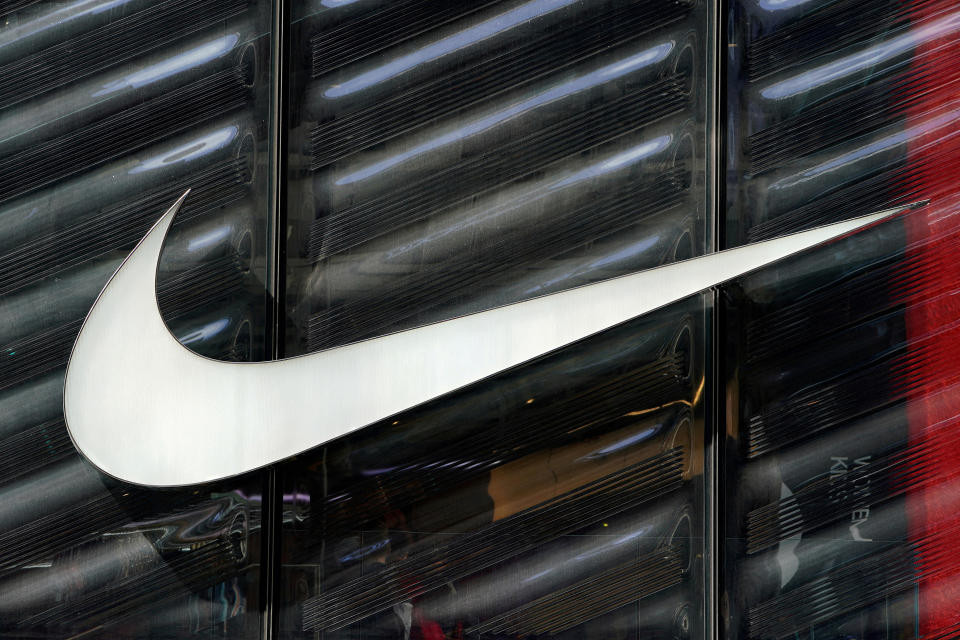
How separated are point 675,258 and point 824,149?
2.56ft

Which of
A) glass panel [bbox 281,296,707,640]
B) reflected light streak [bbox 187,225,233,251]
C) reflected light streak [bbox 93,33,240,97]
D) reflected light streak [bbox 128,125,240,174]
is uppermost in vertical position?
reflected light streak [bbox 93,33,240,97]

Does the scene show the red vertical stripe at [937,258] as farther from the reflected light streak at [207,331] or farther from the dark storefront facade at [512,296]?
the reflected light streak at [207,331]

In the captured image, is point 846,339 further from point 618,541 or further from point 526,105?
point 526,105

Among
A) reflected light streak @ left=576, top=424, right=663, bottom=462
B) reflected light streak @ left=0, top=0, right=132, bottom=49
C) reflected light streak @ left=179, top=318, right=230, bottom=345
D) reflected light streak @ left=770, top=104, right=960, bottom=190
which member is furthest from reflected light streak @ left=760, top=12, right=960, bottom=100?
reflected light streak @ left=0, top=0, right=132, bottom=49

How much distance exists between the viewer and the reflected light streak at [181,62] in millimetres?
3789

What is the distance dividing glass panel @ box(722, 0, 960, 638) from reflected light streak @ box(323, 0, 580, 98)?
964mm

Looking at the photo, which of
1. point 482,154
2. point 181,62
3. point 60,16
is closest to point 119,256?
point 181,62

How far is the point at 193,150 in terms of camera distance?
3.76 metres

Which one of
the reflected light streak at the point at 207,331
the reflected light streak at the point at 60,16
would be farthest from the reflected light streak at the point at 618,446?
the reflected light streak at the point at 60,16

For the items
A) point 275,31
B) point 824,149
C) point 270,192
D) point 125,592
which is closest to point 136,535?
point 125,592

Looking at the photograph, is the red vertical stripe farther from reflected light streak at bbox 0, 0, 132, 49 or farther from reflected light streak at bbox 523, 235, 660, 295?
reflected light streak at bbox 0, 0, 132, 49

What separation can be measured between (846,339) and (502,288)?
147 cm

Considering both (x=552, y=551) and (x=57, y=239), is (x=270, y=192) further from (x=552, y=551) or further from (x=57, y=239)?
(x=552, y=551)

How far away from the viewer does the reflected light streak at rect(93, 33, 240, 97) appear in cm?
379
